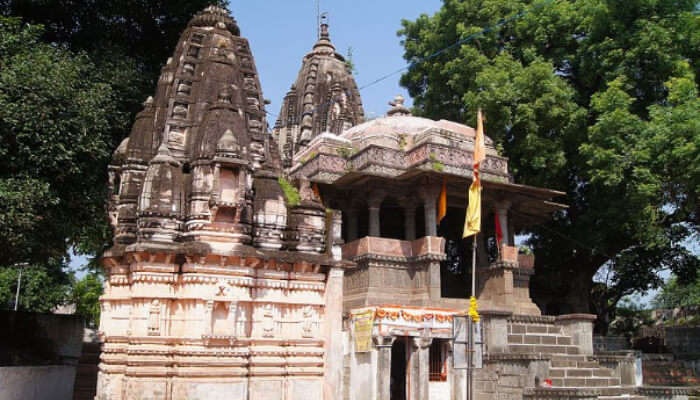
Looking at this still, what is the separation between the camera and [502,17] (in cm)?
2406

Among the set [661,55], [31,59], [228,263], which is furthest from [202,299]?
[661,55]

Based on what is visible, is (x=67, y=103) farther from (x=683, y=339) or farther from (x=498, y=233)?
(x=683, y=339)

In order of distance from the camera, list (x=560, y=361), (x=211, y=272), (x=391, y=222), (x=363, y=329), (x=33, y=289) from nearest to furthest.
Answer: (x=211, y=272) → (x=363, y=329) → (x=560, y=361) → (x=391, y=222) → (x=33, y=289)

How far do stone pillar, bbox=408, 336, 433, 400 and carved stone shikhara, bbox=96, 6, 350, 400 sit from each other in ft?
12.2

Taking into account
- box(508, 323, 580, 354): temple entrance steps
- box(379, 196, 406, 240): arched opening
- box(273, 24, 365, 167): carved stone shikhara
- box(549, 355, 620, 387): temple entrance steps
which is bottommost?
box(549, 355, 620, 387): temple entrance steps

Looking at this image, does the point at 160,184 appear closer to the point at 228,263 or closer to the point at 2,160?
the point at 228,263

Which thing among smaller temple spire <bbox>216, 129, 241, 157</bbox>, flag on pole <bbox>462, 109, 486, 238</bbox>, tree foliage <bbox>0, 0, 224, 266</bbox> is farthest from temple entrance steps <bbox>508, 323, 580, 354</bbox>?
tree foliage <bbox>0, 0, 224, 266</bbox>

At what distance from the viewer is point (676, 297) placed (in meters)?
43.7

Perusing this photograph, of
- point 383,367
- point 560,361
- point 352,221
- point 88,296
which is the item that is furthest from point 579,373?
point 88,296

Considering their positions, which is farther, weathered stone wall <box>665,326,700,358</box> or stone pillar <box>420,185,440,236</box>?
weathered stone wall <box>665,326,700,358</box>

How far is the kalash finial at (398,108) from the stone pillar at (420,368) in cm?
1148

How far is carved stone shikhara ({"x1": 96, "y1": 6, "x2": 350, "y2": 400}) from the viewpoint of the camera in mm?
10562

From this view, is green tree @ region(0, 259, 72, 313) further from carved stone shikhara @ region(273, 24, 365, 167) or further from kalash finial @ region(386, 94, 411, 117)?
kalash finial @ region(386, 94, 411, 117)

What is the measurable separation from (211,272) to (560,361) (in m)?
9.36
